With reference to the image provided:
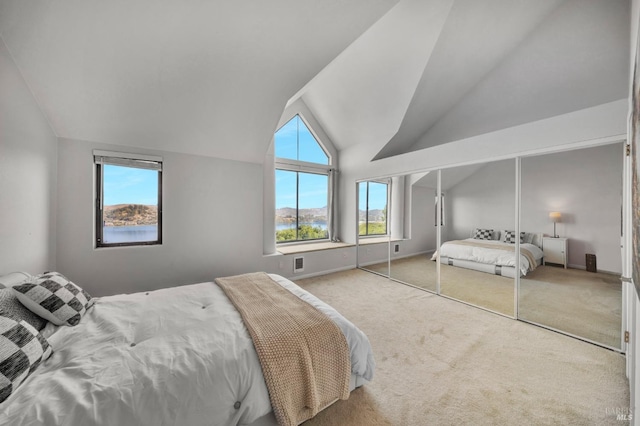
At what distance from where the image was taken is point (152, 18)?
2.07m

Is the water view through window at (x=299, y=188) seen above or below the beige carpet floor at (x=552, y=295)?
Result: above

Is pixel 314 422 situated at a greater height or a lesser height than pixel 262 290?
lesser

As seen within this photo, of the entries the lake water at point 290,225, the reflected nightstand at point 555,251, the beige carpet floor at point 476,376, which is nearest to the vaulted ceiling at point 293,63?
the lake water at point 290,225

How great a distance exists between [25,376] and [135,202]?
277cm

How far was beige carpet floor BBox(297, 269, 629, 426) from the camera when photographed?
1.48 meters

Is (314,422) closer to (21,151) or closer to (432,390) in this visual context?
(432,390)

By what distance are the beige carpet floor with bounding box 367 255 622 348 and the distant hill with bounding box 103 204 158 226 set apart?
4.33m

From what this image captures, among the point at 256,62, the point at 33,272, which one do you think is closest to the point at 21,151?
the point at 33,272

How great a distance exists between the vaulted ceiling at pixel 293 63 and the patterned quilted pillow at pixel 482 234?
2.27 meters

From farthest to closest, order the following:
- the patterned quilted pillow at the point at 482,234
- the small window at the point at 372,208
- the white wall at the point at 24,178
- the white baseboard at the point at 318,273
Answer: the small window at the point at 372,208, the white baseboard at the point at 318,273, the patterned quilted pillow at the point at 482,234, the white wall at the point at 24,178

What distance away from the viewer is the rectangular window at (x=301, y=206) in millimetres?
4973


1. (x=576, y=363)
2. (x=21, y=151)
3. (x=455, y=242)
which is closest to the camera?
(x=576, y=363)

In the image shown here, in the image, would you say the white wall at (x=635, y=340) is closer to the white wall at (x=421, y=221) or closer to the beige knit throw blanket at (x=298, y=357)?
the beige knit throw blanket at (x=298, y=357)

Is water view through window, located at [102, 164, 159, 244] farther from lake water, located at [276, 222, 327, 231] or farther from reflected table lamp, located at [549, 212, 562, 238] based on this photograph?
reflected table lamp, located at [549, 212, 562, 238]
